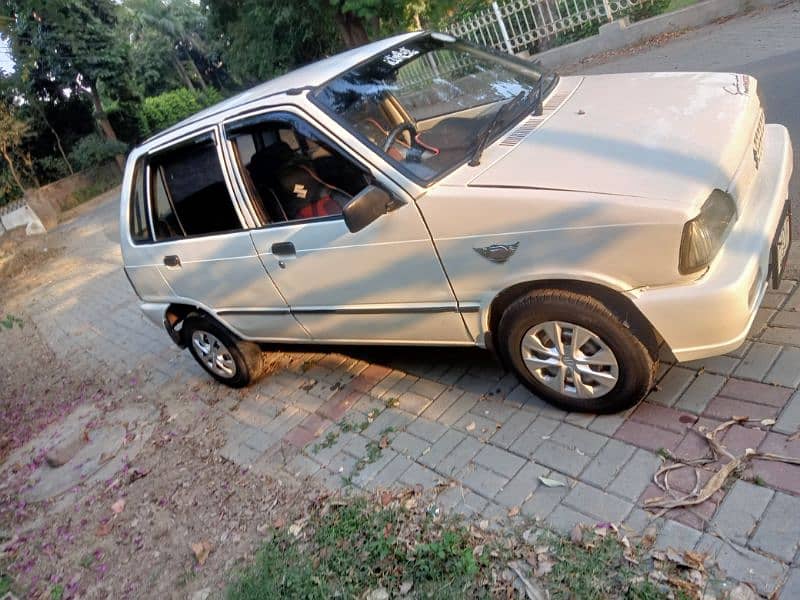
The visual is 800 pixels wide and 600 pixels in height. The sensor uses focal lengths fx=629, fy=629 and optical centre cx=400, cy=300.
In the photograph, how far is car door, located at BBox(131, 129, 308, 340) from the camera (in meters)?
4.02

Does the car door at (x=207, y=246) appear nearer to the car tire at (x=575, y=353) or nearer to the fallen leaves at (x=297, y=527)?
the fallen leaves at (x=297, y=527)

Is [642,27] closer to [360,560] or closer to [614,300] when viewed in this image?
[614,300]

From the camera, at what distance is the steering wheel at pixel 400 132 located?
333cm

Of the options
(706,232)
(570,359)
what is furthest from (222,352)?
(706,232)

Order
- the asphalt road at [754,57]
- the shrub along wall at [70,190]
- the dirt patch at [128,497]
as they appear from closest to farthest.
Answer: the dirt patch at [128,497]
the asphalt road at [754,57]
the shrub along wall at [70,190]

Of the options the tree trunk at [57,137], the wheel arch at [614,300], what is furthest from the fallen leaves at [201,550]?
the tree trunk at [57,137]

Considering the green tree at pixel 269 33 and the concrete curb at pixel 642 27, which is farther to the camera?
the green tree at pixel 269 33

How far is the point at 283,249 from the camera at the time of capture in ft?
12.3

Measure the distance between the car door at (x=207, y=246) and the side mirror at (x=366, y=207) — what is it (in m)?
1.14

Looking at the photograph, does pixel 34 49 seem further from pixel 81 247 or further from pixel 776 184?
pixel 776 184

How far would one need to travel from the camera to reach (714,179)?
270 cm

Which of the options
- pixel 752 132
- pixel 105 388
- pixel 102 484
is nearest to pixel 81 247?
pixel 105 388

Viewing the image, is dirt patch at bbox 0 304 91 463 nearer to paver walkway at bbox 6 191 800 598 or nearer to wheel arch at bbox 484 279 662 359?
paver walkway at bbox 6 191 800 598

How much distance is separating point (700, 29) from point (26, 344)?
11268 millimetres
